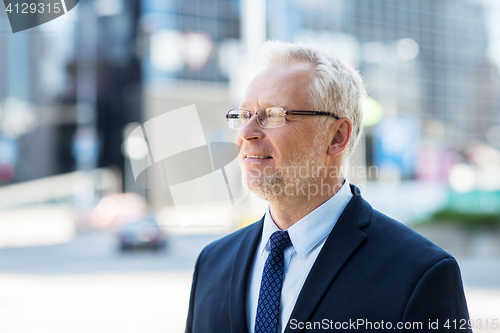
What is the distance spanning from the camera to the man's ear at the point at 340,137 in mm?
1818

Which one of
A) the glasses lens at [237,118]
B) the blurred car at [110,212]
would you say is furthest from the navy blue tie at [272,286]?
the blurred car at [110,212]

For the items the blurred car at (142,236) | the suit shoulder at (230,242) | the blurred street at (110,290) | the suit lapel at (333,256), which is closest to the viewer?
the suit lapel at (333,256)

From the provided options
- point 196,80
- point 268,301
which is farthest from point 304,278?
point 196,80

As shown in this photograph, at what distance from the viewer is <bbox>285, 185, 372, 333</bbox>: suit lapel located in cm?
146

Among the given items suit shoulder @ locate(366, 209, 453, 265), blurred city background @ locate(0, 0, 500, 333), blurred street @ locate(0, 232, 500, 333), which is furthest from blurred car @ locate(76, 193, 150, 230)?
suit shoulder @ locate(366, 209, 453, 265)

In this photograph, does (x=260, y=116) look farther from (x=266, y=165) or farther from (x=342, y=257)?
(x=342, y=257)

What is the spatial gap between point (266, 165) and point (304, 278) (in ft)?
1.40

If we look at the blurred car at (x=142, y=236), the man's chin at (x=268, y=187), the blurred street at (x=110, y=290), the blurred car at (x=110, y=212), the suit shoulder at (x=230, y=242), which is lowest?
the blurred car at (x=110, y=212)

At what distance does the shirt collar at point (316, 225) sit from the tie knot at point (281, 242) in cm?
3

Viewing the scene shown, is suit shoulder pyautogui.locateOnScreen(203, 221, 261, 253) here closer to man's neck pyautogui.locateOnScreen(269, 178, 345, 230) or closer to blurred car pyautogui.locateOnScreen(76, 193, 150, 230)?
man's neck pyautogui.locateOnScreen(269, 178, 345, 230)

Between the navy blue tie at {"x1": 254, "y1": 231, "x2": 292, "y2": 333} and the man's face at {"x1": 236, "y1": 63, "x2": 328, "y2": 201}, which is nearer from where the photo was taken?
the navy blue tie at {"x1": 254, "y1": 231, "x2": 292, "y2": 333}

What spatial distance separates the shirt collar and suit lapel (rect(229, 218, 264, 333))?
0.24ft
